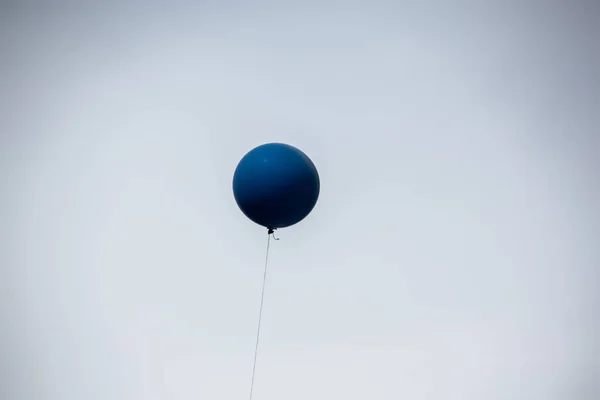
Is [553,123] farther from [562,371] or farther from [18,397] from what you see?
[18,397]

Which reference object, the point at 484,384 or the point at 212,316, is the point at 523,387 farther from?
the point at 212,316

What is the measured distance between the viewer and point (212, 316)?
5109 mm

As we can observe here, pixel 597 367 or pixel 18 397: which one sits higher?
pixel 597 367

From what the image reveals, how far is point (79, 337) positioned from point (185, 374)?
3.18 ft

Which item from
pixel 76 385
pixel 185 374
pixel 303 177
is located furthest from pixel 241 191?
pixel 76 385

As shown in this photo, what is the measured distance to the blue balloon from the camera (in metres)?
3.47

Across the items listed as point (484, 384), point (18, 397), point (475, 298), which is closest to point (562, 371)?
point (484, 384)

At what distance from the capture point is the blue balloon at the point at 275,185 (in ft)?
11.4

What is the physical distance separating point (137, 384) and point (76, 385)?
0.53m

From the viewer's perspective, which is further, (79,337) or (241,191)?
(79,337)

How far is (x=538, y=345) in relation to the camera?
5.20 m

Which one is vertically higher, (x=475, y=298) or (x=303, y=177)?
(x=475, y=298)

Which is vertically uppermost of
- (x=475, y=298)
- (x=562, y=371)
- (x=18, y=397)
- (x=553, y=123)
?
(x=553, y=123)

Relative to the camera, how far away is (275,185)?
11.3ft
